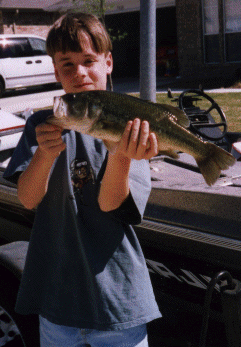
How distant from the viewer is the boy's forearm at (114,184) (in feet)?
4.89

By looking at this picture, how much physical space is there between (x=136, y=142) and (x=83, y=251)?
49 cm

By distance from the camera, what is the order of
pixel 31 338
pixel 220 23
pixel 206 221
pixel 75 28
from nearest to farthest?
pixel 75 28 → pixel 206 221 → pixel 31 338 → pixel 220 23

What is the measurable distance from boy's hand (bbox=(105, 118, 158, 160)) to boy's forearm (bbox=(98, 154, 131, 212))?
132mm

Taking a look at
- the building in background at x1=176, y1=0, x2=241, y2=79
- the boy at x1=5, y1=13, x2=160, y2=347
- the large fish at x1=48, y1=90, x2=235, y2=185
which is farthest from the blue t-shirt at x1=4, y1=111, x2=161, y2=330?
the building in background at x1=176, y1=0, x2=241, y2=79

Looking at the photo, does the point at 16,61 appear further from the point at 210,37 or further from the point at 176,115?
the point at 176,115

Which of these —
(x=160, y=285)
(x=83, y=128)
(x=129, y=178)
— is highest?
(x=83, y=128)

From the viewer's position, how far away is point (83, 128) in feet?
4.13

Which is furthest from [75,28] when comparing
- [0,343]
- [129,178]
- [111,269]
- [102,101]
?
[0,343]

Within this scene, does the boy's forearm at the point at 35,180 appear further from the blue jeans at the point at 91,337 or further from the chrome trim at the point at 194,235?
the chrome trim at the point at 194,235

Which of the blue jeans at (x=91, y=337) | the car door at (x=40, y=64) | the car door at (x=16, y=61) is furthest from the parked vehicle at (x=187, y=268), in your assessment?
the car door at (x=40, y=64)

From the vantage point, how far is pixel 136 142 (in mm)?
1299

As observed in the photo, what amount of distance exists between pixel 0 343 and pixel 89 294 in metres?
1.28

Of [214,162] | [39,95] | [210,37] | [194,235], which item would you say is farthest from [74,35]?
[210,37]

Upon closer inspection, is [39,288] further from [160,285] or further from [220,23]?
[220,23]
